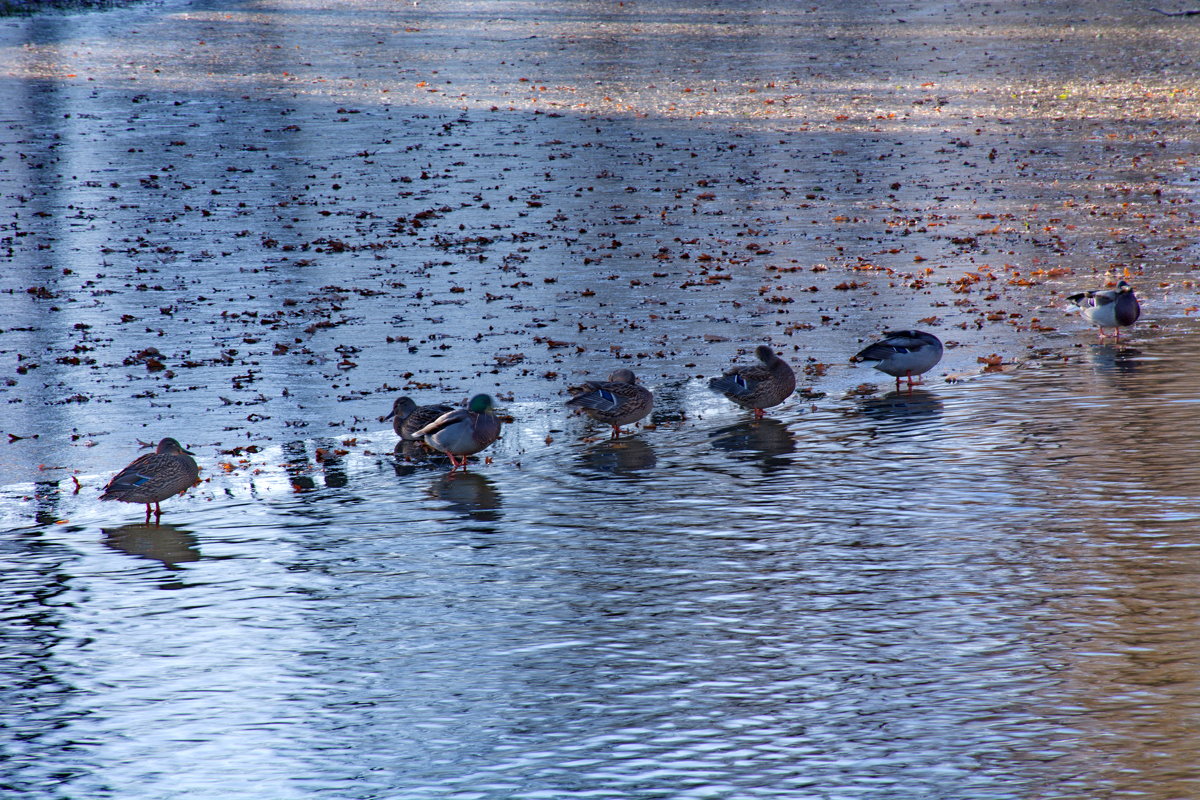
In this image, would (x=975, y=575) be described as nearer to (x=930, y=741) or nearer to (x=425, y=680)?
(x=930, y=741)

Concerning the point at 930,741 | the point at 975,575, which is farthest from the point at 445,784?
the point at 975,575

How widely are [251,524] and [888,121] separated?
77.3ft

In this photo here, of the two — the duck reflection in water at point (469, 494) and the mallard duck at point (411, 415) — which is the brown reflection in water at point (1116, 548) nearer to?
the duck reflection in water at point (469, 494)

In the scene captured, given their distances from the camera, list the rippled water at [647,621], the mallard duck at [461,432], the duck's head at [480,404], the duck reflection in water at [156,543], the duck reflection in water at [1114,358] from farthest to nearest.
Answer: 1. the duck reflection in water at [1114,358]
2. the duck's head at [480,404]
3. the mallard duck at [461,432]
4. the duck reflection in water at [156,543]
5. the rippled water at [647,621]

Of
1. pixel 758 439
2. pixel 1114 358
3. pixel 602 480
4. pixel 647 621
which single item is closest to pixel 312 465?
pixel 602 480

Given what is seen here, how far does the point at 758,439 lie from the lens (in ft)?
38.0

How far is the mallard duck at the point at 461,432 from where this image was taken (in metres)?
10.9

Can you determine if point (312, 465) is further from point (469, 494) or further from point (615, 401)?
point (615, 401)

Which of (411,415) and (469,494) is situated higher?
(411,415)

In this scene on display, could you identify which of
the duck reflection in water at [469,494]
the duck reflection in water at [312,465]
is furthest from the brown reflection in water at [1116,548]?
the duck reflection in water at [312,465]

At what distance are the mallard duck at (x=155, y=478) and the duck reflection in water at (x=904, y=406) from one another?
236 inches

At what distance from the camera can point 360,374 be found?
13609 mm

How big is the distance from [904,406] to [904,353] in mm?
568

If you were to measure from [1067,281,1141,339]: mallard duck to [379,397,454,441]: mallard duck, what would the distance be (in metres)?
7.22
